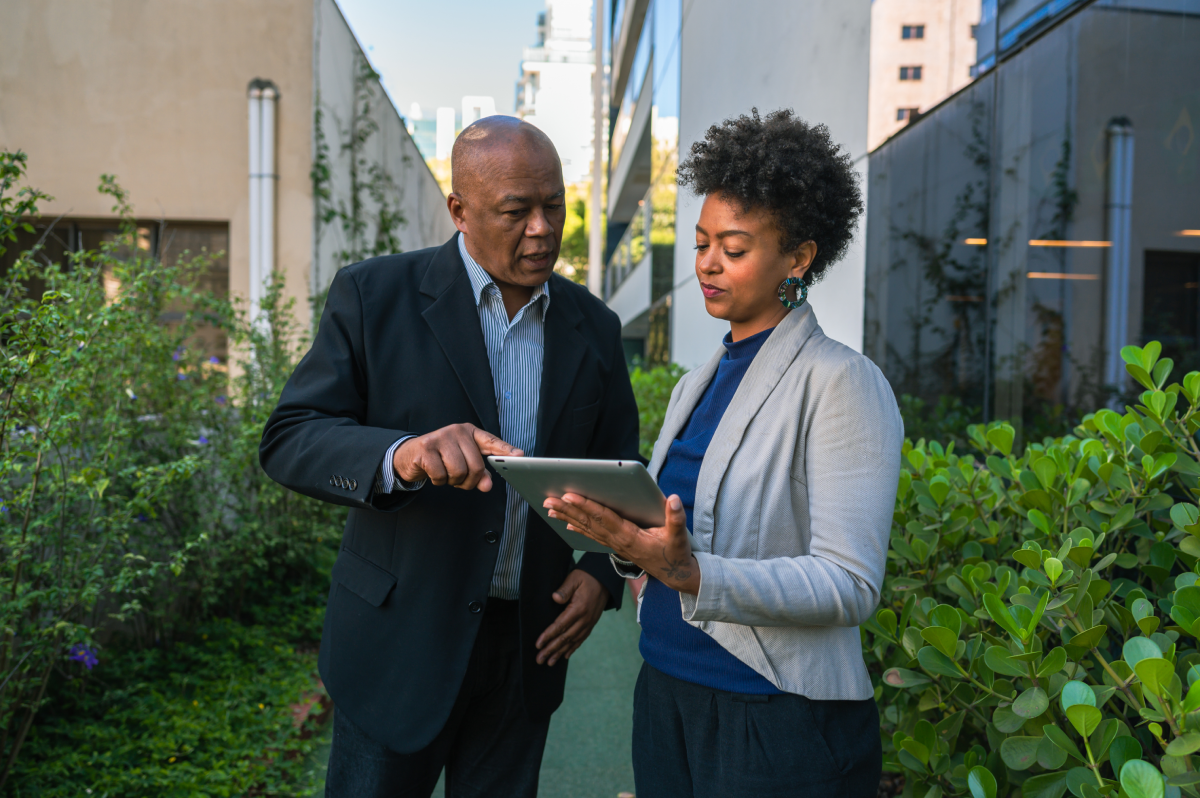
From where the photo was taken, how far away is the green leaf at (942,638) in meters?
1.44

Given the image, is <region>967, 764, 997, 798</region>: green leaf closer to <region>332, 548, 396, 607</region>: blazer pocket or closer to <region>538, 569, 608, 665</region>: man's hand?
<region>538, 569, 608, 665</region>: man's hand

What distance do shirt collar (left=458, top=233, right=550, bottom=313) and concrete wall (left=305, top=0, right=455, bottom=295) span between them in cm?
455

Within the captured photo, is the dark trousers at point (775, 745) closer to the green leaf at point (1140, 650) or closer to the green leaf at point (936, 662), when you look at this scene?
the green leaf at point (936, 662)

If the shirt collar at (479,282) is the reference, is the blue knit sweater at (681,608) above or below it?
below

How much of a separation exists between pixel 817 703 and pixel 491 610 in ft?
2.84

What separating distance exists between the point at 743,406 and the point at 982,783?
784 millimetres

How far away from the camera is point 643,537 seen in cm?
138

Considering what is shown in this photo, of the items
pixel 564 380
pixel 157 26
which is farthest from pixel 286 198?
pixel 564 380

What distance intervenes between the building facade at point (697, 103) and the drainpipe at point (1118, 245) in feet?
4.93

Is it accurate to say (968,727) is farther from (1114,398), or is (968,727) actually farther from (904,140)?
(904,140)

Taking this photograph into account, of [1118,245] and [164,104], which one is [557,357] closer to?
[1118,245]

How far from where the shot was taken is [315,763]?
3381 millimetres

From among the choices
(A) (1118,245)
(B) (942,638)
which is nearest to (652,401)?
(A) (1118,245)

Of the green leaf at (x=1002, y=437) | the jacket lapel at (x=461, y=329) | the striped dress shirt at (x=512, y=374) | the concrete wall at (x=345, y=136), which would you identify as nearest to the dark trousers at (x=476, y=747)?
the striped dress shirt at (x=512, y=374)
